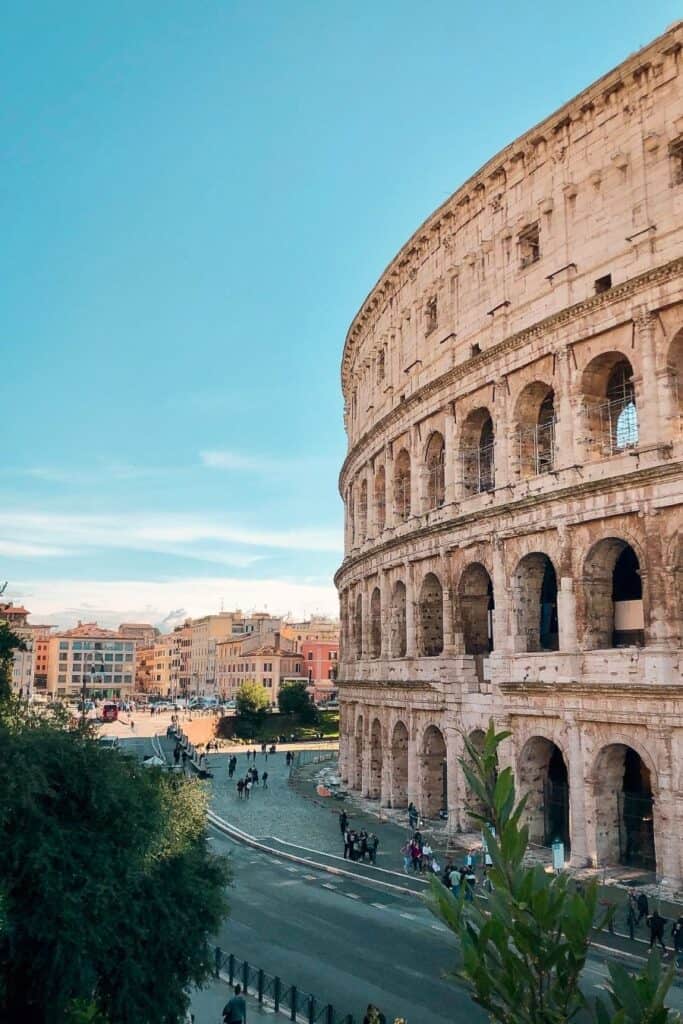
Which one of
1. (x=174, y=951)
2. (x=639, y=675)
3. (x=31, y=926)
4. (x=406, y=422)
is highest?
(x=406, y=422)

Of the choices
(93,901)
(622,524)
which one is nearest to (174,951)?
(93,901)

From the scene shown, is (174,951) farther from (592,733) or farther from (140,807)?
(592,733)

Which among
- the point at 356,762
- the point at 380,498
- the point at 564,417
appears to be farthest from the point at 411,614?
the point at 564,417

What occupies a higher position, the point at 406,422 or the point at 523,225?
the point at 523,225

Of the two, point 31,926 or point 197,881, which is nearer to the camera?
point 31,926

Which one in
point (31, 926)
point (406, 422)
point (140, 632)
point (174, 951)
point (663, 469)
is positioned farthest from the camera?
point (140, 632)

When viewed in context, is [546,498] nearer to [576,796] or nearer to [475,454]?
[475,454]

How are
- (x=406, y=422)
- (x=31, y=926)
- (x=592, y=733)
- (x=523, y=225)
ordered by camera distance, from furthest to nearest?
(x=406, y=422), (x=523, y=225), (x=592, y=733), (x=31, y=926)
